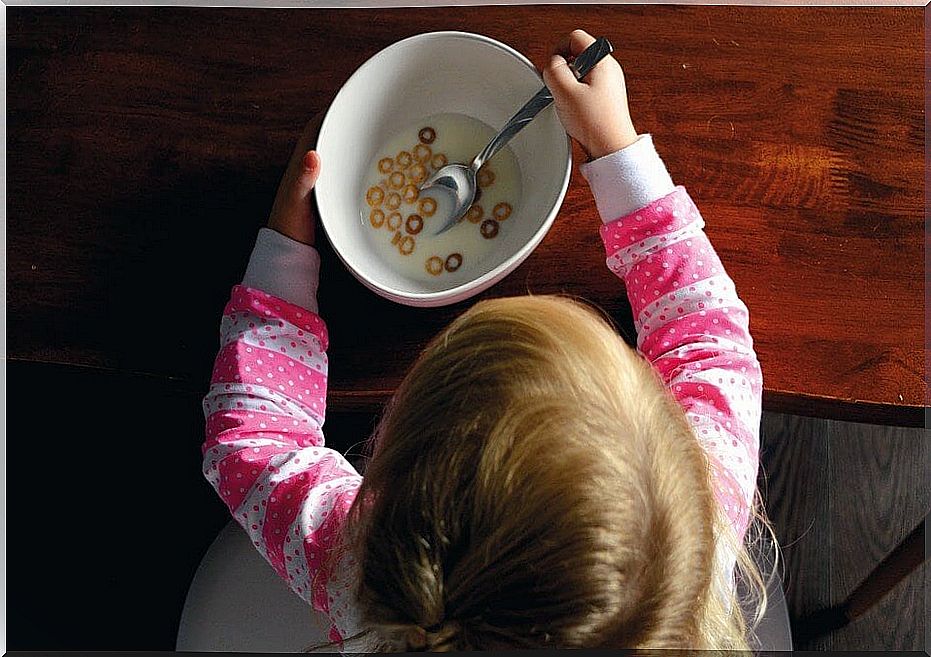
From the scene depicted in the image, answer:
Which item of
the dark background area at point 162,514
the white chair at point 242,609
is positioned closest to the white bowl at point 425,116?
the white chair at point 242,609

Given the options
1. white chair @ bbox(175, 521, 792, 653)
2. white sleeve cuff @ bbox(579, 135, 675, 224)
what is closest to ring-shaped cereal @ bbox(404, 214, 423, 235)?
white sleeve cuff @ bbox(579, 135, 675, 224)

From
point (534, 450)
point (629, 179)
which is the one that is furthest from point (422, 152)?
point (534, 450)

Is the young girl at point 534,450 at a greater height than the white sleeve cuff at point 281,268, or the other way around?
the white sleeve cuff at point 281,268

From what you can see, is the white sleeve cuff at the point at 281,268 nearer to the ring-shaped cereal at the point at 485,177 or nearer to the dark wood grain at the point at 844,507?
the ring-shaped cereal at the point at 485,177

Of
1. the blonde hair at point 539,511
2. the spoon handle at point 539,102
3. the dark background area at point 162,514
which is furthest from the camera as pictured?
the dark background area at point 162,514

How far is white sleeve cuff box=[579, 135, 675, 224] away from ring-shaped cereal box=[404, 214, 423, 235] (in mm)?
103

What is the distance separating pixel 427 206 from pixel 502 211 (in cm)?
4

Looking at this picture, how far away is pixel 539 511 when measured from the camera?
1.18ft

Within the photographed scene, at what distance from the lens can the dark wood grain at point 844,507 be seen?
0.84 meters

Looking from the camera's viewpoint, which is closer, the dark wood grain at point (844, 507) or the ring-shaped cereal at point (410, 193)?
the ring-shaped cereal at point (410, 193)


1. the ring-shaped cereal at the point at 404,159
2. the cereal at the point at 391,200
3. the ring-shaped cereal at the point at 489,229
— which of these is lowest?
the ring-shaped cereal at the point at 489,229

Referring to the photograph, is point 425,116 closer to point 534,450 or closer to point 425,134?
point 425,134

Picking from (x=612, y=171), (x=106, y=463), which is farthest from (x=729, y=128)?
(x=106, y=463)

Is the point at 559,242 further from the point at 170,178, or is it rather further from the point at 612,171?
the point at 170,178
